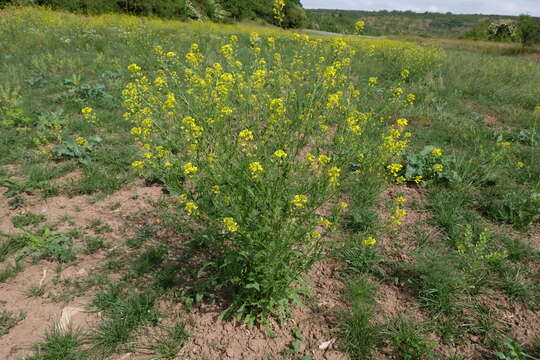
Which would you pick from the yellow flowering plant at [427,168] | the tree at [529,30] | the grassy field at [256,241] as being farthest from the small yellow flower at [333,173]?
the tree at [529,30]

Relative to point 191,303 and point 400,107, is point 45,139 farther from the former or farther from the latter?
point 400,107

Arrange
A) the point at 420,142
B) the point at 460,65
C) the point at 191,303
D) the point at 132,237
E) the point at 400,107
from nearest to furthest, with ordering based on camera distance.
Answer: the point at 191,303, the point at 132,237, the point at 420,142, the point at 400,107, the point at 460,65

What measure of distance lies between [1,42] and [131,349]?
33.0 feet

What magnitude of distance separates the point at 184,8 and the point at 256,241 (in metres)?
25.0

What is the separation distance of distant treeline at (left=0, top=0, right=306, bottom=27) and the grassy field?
394 inches

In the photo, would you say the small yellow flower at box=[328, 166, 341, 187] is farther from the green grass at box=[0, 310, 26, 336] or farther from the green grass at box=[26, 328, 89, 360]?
the green grass at box=[0, 310, 26, 336]

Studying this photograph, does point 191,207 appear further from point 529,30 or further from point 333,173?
point 529,30

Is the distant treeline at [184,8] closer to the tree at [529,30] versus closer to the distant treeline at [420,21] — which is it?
the tree at [529,30]

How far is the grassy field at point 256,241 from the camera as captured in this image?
1.92 m

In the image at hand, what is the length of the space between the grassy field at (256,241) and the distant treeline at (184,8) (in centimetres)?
1000

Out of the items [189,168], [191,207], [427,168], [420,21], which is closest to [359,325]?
[191,207]

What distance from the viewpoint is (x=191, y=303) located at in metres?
2.20

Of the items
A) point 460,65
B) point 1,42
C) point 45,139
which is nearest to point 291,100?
Result: point 45,139

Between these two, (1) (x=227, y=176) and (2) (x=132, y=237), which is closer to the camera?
(1) (x=227, y=176)
